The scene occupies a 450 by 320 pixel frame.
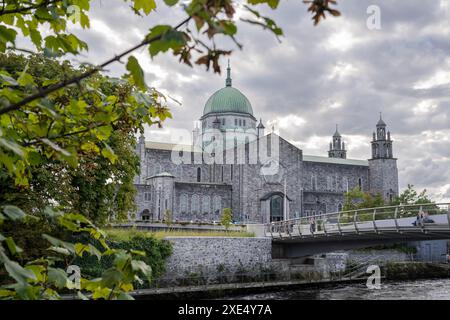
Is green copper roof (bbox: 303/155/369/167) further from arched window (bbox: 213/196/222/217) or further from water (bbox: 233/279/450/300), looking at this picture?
water (bbox: 233/279/450/300)


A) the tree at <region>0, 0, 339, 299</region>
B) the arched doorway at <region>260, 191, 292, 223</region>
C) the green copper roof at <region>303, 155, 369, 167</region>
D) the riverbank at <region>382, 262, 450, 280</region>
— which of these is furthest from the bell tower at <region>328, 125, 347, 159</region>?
the tree at <region>0, 0, 339, 299</region>

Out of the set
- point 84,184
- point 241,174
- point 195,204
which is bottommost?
point 84,184

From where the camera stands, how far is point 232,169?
55.4 meters

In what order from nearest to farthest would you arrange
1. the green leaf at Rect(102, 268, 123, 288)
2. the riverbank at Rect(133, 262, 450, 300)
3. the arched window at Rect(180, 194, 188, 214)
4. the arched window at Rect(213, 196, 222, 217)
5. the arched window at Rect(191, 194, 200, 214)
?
the green leaf at Rect(102, 268, 123, 288) → the riverbank at Rect(133, 262, 450, 300) → the arched window at Rect(180, 194, 188, 214) → the arched window at Rect(191, 194, 200, 214) → the arched window at Rect(213, 196, 222, 217)

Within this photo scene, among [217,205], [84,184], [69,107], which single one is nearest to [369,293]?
[84,184]

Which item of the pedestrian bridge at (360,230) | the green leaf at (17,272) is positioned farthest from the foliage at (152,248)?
the green leaf at (17,272)

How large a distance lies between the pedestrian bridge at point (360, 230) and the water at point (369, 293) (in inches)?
92.2

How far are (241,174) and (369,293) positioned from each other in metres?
29.7

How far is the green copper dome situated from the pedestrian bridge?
36.6m

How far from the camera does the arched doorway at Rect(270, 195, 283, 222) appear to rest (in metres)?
52.8

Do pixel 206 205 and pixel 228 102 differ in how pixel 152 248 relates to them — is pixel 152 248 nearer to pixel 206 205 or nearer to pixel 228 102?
pixel 206 205

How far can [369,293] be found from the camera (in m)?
25.0

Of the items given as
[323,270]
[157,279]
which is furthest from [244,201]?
[157,279]

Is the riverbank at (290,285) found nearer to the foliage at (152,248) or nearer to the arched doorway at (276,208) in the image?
the foliage at (152,248)
